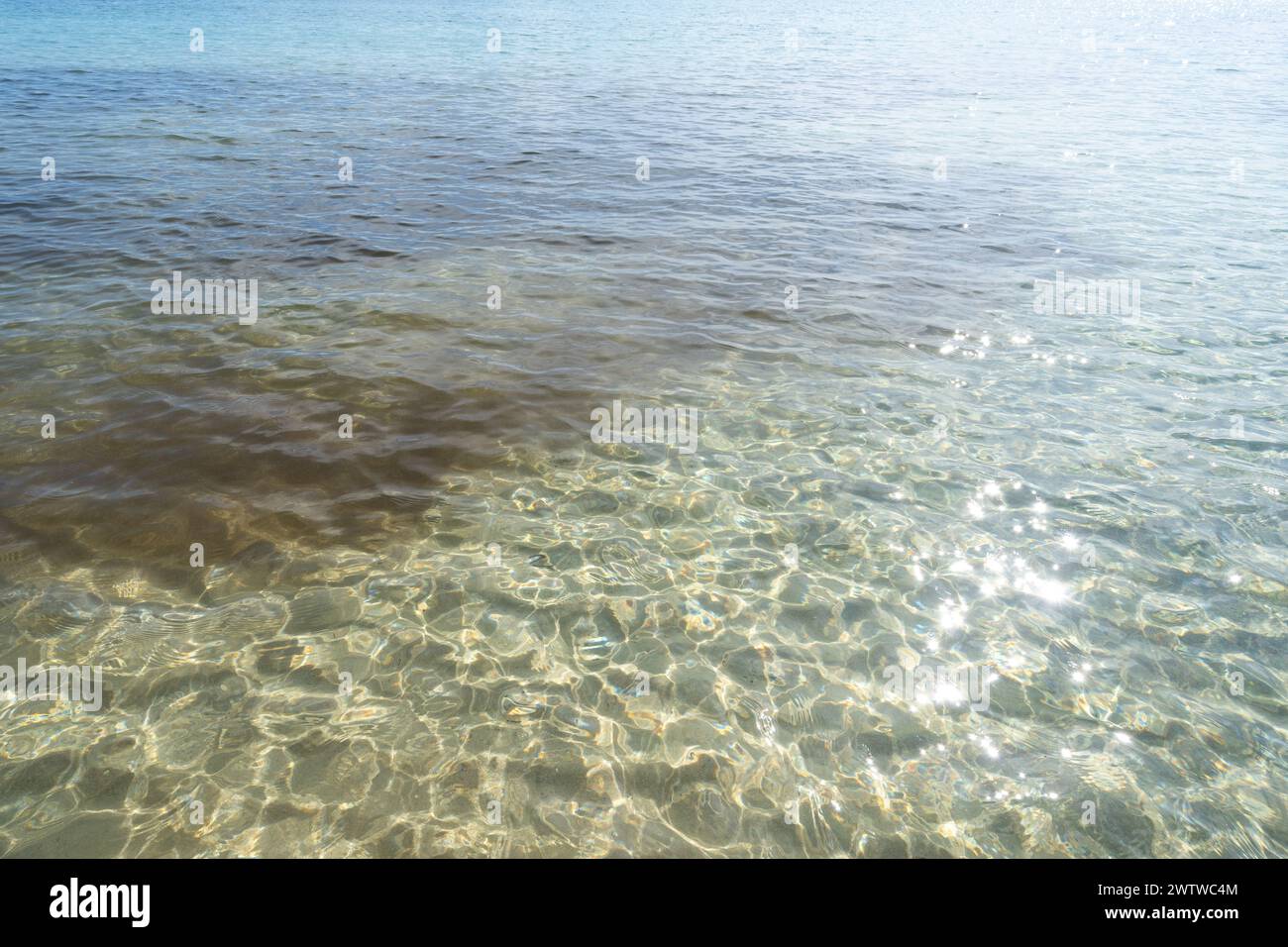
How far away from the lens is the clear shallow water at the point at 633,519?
17.3 ft

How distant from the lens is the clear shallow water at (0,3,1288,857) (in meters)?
5.28

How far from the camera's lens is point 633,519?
7.91m

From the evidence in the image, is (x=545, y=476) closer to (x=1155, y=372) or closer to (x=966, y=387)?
(x=966, y=387)

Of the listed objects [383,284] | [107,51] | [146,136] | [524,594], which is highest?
[107,51]

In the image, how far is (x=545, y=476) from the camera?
334 inches

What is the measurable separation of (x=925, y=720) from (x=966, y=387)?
5.86m
